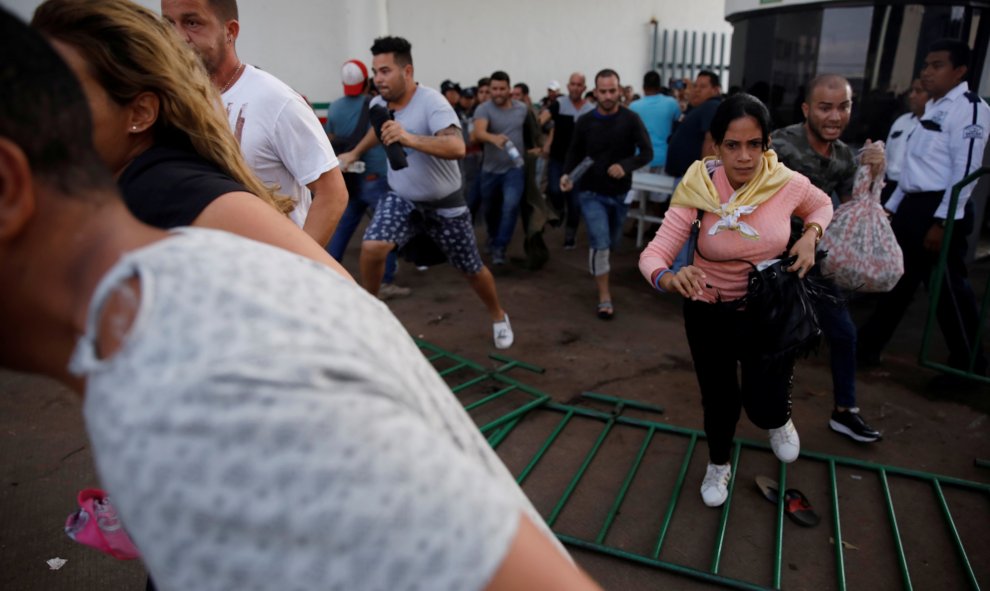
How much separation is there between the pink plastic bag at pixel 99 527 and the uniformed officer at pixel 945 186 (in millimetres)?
4343

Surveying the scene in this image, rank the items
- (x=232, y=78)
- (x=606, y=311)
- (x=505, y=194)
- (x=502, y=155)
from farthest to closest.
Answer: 1. (x=505, y=194)
2. (x=502, y=155)
3. (x=606, y=311)
4. (x=232, y=78)

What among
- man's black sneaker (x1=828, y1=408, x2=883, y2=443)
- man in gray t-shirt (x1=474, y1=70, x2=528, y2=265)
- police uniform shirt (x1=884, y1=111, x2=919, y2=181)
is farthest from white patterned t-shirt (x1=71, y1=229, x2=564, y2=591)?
man in gray t-shirt (x1=474, y1=70, x2=528, y2=265)

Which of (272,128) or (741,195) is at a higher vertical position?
(272,128)

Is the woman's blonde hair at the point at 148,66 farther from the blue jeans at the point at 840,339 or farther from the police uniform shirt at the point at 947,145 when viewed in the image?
the police uniform shirt at the point at 947,145

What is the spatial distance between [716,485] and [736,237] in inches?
44.0

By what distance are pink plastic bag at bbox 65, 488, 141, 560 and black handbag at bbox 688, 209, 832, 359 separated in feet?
6.90

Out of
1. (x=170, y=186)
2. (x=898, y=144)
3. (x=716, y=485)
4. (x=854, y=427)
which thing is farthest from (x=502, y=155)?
(x=170, y=186)

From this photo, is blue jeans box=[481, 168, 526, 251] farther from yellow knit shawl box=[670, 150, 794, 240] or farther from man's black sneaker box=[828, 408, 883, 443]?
yellow knit shawl box=[670, 150, 794, 240]

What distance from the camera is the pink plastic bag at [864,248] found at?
9.98ft

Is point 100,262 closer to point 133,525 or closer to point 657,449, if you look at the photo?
point 133,525

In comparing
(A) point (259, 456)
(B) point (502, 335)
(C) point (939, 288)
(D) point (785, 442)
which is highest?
(A) point (259, 456)

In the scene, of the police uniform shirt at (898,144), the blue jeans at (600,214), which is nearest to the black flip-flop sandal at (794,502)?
the police uniform shirt at (898,144)

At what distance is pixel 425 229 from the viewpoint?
14.5 ft

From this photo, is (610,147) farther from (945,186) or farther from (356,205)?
(945,186)
